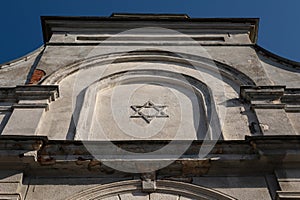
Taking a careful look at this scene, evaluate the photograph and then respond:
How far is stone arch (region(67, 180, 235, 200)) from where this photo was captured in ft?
16.6

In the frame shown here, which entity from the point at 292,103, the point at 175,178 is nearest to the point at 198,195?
the point at 175,178

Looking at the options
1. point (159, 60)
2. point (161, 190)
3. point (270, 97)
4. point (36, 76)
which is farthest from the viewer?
point (159, 60)

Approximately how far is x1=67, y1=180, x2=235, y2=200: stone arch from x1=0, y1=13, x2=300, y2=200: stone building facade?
1 centimetres

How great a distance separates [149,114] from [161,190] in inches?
85.0

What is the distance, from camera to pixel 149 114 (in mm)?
7102

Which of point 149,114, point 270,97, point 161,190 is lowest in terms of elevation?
point 161,190

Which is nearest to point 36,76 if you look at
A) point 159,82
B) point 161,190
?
A: point 159,82

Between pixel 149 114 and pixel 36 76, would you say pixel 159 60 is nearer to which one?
pixel 149 114

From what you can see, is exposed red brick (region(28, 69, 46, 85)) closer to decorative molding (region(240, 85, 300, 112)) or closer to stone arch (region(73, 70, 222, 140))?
stone arch (region(73, 70, 222, 140))

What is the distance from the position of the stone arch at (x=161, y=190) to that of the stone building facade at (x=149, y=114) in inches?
0.5

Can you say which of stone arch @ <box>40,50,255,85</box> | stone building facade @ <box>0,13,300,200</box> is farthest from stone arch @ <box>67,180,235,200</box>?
stone arch @ <box>40,50,255,85</box>

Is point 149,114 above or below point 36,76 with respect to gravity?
below

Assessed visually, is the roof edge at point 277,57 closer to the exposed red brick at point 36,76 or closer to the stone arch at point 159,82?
the stone arch at point 159,82

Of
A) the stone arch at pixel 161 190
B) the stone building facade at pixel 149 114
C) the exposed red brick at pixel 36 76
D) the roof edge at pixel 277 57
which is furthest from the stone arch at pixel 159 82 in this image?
the roof edge at pixel 277 57
